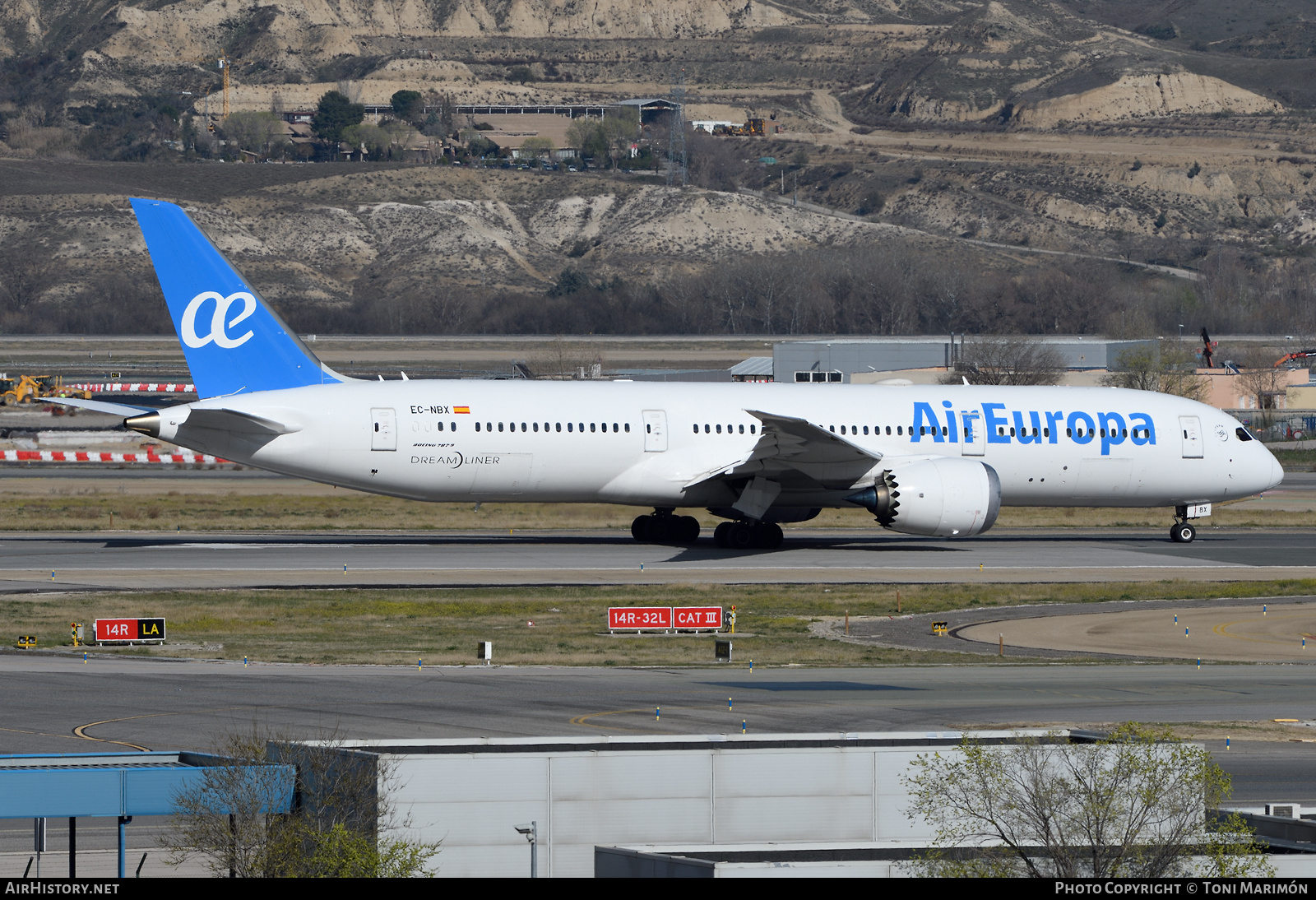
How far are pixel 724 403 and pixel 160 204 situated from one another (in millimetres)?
16438

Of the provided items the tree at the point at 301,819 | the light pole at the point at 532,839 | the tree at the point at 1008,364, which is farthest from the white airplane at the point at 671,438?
the tree at the point at 1008,364

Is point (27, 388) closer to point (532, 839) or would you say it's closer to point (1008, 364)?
point (1008, 364)

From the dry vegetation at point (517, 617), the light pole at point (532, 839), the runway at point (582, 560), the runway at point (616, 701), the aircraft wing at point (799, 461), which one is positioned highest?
the aircraft wing at point (799, 461)

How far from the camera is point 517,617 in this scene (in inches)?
1442

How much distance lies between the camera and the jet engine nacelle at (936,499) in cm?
4488

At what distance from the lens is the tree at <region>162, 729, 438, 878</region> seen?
14.7 metres

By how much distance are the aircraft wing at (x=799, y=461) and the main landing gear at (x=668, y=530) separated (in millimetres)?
3011

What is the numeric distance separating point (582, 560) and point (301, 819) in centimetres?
3001

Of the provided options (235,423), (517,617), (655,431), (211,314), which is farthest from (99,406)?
(655,431)

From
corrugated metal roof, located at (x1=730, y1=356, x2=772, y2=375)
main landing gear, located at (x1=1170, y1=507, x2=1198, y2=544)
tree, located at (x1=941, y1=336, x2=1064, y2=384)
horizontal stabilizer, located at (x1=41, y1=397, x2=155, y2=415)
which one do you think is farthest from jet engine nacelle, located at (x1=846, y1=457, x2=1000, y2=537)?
corrugated metal roof, located at (x1=730, y1=356, x2=772, y2=375)

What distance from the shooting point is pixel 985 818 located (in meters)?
15.1

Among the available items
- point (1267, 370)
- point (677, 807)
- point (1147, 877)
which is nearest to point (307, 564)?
point (677, 807)

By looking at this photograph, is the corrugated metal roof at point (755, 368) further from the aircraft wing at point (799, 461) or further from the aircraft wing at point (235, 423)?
the aircraft wing at point (235, 423)

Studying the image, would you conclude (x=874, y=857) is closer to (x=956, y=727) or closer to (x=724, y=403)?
(x=956, y=727)
